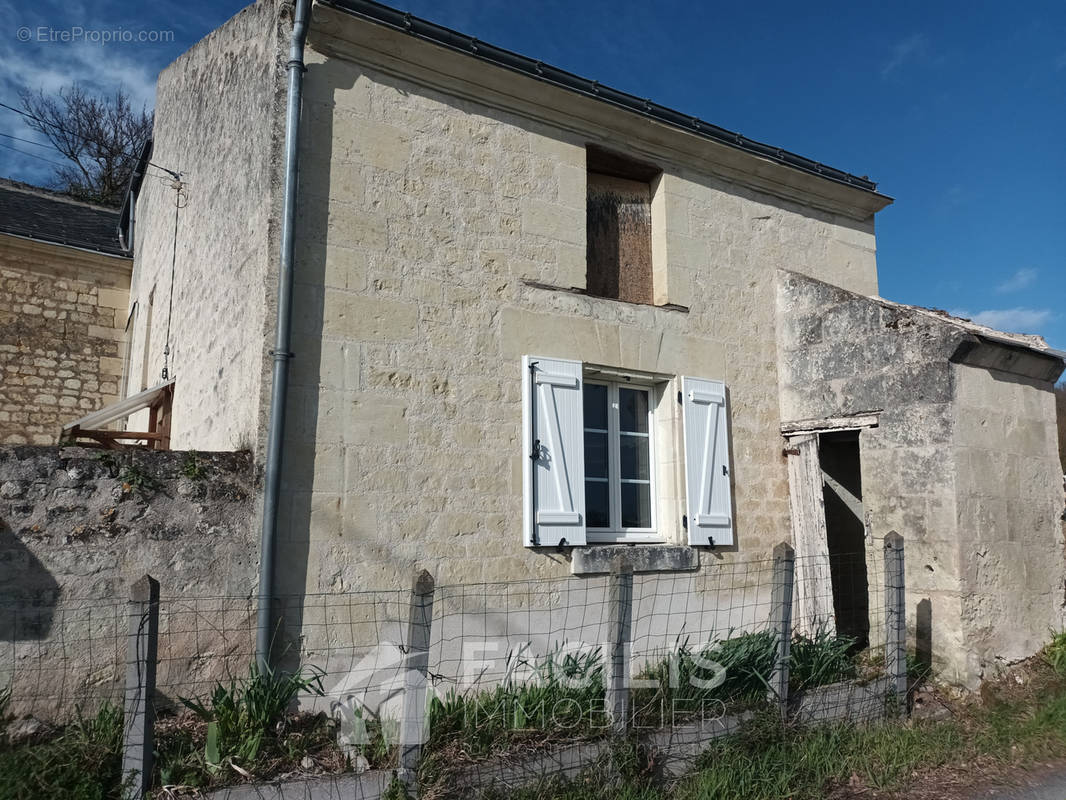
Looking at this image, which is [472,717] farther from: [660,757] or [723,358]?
[723,358]

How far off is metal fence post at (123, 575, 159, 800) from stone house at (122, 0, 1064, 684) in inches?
51.0

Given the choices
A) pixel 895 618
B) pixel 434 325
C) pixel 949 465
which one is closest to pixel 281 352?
pixel 434 325

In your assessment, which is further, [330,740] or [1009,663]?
[1009,663]

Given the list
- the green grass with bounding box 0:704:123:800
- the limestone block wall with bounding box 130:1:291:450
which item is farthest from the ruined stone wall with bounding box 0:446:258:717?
the limestone block wall with bounding box 130:1:291:450

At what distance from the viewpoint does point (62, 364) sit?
31.3 feet

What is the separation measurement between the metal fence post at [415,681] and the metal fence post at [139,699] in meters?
1.14

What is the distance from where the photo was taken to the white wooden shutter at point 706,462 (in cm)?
670

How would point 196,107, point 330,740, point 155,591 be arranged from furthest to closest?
point 196,107 → point 330,740 → point 155,591

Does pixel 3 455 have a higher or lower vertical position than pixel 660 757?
higher

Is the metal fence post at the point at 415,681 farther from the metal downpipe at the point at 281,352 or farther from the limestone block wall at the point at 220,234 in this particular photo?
the limestone block wall at the point at 220,234

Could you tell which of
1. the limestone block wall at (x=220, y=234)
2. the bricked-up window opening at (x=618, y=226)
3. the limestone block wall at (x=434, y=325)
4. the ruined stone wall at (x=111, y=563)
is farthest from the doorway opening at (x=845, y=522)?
the ruined stone wall at (x=111, y=563)

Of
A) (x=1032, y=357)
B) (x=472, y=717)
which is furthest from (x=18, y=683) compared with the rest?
(x=1032, y=357)

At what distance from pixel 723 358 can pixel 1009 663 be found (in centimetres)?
333

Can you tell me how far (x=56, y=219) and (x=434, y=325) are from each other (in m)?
7.56
